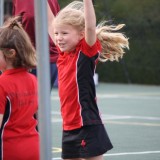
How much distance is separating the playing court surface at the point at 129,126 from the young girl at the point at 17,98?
3753mm

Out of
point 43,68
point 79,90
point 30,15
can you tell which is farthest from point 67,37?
point 43,68

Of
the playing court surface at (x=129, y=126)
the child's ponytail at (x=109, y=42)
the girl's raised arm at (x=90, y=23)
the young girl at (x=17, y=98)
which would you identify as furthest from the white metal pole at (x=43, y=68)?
the playing court surface at (x=129, y=126)

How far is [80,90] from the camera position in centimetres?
529

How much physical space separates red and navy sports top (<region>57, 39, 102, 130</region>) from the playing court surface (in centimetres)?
333

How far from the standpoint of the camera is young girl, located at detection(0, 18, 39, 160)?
475 centimetres

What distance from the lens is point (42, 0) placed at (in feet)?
12.9

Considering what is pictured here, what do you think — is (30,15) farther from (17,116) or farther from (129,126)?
(129,126)

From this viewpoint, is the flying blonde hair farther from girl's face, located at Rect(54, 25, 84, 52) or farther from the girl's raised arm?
the girl's raised arm

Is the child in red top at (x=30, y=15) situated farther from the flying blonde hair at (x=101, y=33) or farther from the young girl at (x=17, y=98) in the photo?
the young girl at (x=17, y=98)

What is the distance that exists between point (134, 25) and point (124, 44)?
75.2 ft

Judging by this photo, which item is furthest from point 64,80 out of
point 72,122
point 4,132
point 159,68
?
point 159,68

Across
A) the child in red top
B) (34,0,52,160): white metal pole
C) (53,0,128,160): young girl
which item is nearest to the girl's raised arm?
(53,0,128,160): young girl

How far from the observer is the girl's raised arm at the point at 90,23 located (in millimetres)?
5021

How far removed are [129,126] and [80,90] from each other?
7484 mm
